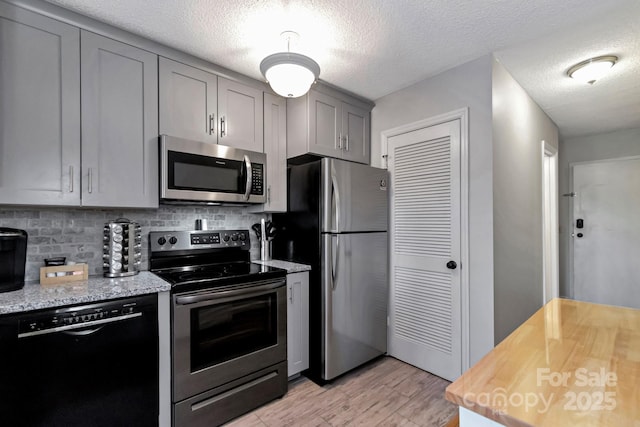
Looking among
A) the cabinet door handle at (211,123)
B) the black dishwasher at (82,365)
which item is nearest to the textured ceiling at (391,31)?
the cabinet door handle at (211,123)

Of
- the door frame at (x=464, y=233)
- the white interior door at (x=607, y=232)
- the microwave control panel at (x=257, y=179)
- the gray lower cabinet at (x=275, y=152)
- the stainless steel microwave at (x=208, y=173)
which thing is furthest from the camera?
the white interior door at (x=607, y=232)

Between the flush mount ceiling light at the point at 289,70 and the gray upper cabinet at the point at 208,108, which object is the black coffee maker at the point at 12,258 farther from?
the flush mount ceiling light at the point at 289,70

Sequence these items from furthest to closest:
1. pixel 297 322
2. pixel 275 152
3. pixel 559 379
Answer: pixel 275 152
pixel 297 322
pixel 559 379

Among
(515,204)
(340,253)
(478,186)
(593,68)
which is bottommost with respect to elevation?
(340,253)

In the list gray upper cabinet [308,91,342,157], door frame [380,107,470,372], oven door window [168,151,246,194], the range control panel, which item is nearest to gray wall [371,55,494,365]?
door frame [380,107,470,372]

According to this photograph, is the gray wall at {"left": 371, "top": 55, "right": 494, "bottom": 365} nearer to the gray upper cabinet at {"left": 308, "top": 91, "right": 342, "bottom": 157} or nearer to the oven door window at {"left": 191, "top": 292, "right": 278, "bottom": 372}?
the gray upper cabinet at {"left": 308, "top": 91, "right": 342, "bottom": 157}

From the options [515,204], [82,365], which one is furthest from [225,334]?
[515,204]

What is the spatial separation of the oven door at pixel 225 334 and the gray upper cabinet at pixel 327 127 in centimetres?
119

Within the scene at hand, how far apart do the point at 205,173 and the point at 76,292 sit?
3.36ft

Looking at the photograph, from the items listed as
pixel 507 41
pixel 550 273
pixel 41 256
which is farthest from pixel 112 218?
pixel 550 273

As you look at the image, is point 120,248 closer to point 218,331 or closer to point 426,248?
point 218,331

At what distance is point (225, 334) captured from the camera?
1944mm

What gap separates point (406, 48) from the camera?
6.98ft

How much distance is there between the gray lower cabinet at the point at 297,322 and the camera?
7.61ft
